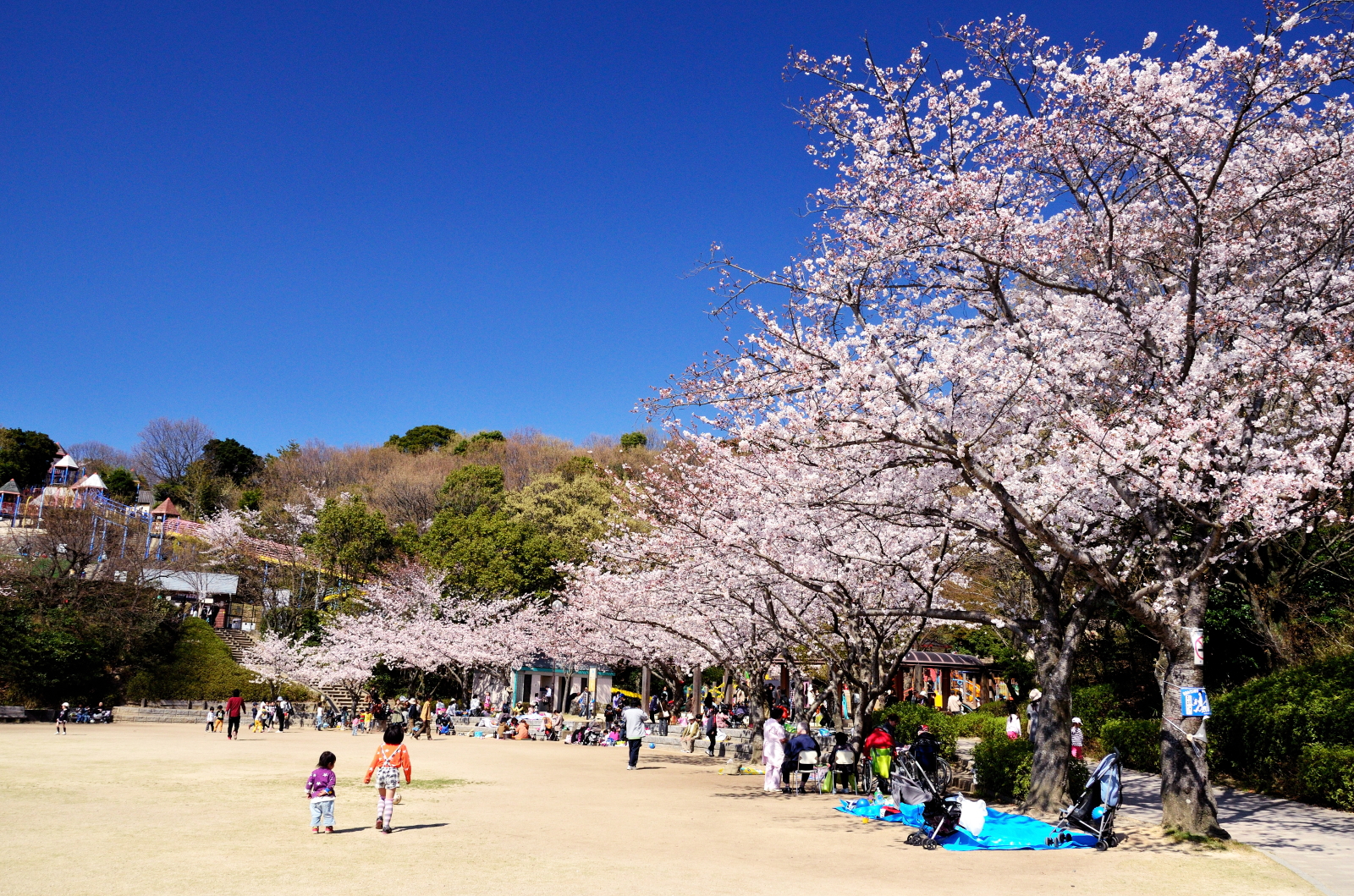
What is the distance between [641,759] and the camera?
21.7 m

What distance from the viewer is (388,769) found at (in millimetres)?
9891

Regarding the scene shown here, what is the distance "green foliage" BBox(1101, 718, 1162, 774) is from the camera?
15812 mm

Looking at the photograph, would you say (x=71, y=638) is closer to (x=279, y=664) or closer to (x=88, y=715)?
(x=88, y=715)

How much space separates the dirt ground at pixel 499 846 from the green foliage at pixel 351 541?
77.3ft

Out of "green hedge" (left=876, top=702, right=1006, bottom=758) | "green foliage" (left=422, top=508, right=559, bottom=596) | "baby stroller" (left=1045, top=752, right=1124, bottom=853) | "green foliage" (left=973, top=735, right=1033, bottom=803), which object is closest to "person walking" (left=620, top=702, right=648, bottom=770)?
"green hedge" (left=876, top=702, right=1006, bottom=758)

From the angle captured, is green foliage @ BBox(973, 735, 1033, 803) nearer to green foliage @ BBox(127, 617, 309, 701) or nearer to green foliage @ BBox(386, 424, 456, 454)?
green foliage @ BBox(127, 617, 309, 701)

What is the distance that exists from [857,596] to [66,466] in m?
62.9

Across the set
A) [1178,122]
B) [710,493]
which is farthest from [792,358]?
[710,493]

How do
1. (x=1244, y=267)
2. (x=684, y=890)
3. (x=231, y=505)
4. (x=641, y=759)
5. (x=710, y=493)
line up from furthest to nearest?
(x=231, y=505)
(x=641, y=759)
(x=710, y=493)
(x=1244, y=267)
(x=684, y=890)

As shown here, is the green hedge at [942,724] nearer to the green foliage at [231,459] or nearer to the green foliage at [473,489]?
the green foliage at [473,489]

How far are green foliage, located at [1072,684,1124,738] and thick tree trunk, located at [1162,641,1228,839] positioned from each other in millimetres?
10916

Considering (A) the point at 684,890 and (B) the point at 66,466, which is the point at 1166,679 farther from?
(B) the point at 66,466

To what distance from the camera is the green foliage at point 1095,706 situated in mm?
19439

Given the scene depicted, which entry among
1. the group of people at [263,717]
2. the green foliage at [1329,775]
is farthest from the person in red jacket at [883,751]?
the group of people at [263,717]
